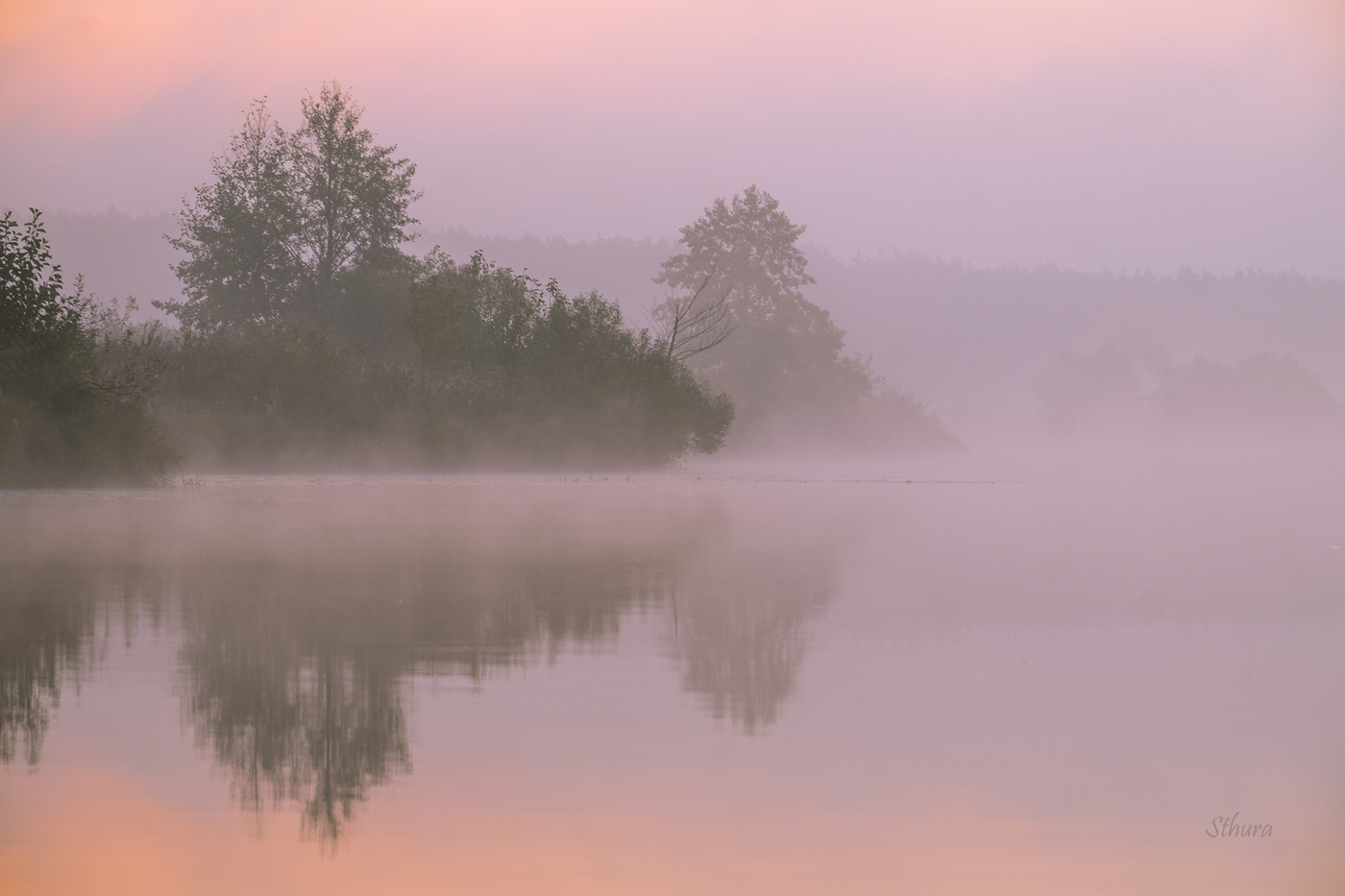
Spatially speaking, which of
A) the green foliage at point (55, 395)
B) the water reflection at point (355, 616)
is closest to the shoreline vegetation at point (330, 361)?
the green foliage at point (55, 395)

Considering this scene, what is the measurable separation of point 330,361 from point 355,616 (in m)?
33.4

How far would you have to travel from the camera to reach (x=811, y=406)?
297 ft

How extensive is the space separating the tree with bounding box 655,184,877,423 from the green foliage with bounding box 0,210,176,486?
61611 millimetres

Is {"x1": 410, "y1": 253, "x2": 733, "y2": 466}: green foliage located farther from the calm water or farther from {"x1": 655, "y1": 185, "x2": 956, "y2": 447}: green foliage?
{"x1": 655, "y1": 185, "x2": 956, "y2": 447}: green foliage

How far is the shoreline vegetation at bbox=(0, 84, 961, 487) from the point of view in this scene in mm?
29062

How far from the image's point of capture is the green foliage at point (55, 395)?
28.0m

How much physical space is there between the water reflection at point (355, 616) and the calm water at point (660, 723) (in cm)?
4

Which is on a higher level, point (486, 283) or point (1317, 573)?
point (486, 283)

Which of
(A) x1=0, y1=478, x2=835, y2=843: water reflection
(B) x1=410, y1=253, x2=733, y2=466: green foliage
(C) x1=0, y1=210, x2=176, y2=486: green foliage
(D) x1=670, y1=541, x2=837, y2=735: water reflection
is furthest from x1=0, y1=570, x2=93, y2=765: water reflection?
(B) x1=410, y1=253, x2=733, y2=466: green foliage

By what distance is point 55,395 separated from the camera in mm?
28844

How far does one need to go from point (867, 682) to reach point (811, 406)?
82.1m

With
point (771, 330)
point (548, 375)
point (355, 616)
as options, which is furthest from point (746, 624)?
point (771, 330)

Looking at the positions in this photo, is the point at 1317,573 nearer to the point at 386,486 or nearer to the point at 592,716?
the point at 592,716

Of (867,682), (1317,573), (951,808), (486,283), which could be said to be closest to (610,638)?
(867,682)
